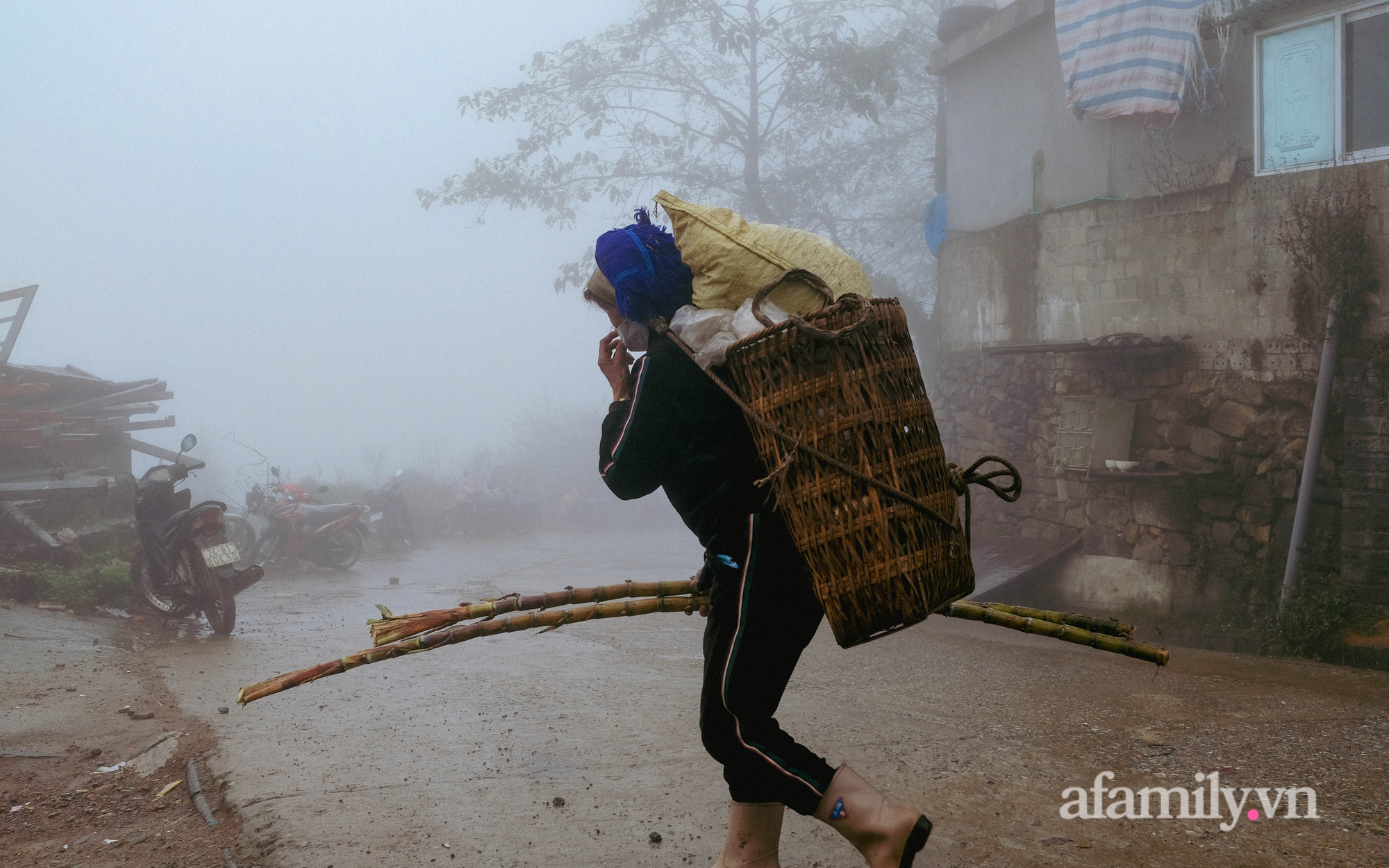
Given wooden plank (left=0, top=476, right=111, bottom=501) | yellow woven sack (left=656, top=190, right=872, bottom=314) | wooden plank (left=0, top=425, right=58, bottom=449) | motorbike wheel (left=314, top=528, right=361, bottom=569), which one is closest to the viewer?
yellow woven sack (left=656, top=190, right=872, bottom=314)

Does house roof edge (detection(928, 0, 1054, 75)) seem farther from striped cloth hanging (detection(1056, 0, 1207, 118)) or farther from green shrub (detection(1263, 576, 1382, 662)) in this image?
green shrub (detection(1263, 576, 1382, 662))

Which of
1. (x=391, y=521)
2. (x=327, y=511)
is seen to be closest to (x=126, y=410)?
(x=327, y=511)

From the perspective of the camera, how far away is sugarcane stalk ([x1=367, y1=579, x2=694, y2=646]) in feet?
9.09

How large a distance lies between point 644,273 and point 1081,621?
172 centimetres

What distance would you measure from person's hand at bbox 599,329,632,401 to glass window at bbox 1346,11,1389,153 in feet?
22.6

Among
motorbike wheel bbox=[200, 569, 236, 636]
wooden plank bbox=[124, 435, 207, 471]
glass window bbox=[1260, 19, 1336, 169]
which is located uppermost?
glass window bbox=[1260, 19, 1336, 169]

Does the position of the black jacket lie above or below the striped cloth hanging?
below

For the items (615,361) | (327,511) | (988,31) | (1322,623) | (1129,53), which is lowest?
(1322,623)

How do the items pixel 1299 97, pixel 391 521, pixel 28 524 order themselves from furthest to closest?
1. pixel 391 521
2. pixel 28 524
3. pixel 1299 97

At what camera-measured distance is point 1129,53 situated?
834 cm

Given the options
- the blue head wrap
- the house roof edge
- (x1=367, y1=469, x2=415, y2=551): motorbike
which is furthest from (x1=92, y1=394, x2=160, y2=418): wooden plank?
the blue head wrap

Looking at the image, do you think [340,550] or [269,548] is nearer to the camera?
[269,548]

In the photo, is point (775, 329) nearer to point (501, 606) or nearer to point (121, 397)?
point (501, 606)

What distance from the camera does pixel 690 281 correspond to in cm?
242
